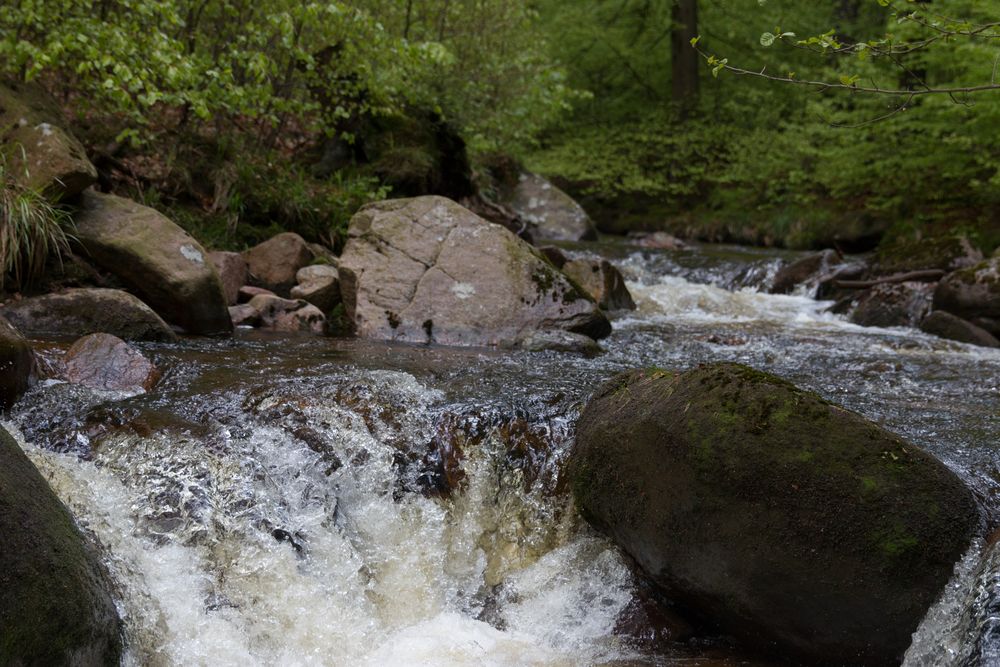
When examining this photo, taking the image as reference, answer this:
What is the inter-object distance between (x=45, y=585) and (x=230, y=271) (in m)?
5.52

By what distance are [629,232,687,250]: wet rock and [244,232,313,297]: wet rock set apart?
8677mm

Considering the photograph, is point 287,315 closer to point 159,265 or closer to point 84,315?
point 159,265

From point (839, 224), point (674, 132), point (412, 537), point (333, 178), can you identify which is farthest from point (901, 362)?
point (674, 132)

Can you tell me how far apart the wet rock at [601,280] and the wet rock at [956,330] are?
3.27 metres

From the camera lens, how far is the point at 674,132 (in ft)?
66.7

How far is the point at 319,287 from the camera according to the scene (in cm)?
820

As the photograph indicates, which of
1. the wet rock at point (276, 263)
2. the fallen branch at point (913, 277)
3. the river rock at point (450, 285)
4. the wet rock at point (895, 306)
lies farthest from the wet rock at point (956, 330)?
the wet rock at point (276, 263)

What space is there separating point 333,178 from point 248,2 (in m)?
2.45

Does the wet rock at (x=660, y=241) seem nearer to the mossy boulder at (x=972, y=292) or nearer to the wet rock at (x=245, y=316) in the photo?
the mossy boulder at (x=972, y=292)

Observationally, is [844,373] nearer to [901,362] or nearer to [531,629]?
[901,362]

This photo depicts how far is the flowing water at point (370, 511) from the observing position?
3.65 m

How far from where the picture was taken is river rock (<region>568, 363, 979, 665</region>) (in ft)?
11.3

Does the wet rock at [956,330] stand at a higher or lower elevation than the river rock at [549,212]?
higher

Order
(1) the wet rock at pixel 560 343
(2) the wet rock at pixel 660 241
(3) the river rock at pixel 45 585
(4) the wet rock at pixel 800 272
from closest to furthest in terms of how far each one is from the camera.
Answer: (3) the river rock at pixel 45 585 < (1) the wet rock at pixel 560 343 < (4) the wet rock at pixel 800 272 < (2) the wet rock at pixel 660 241
